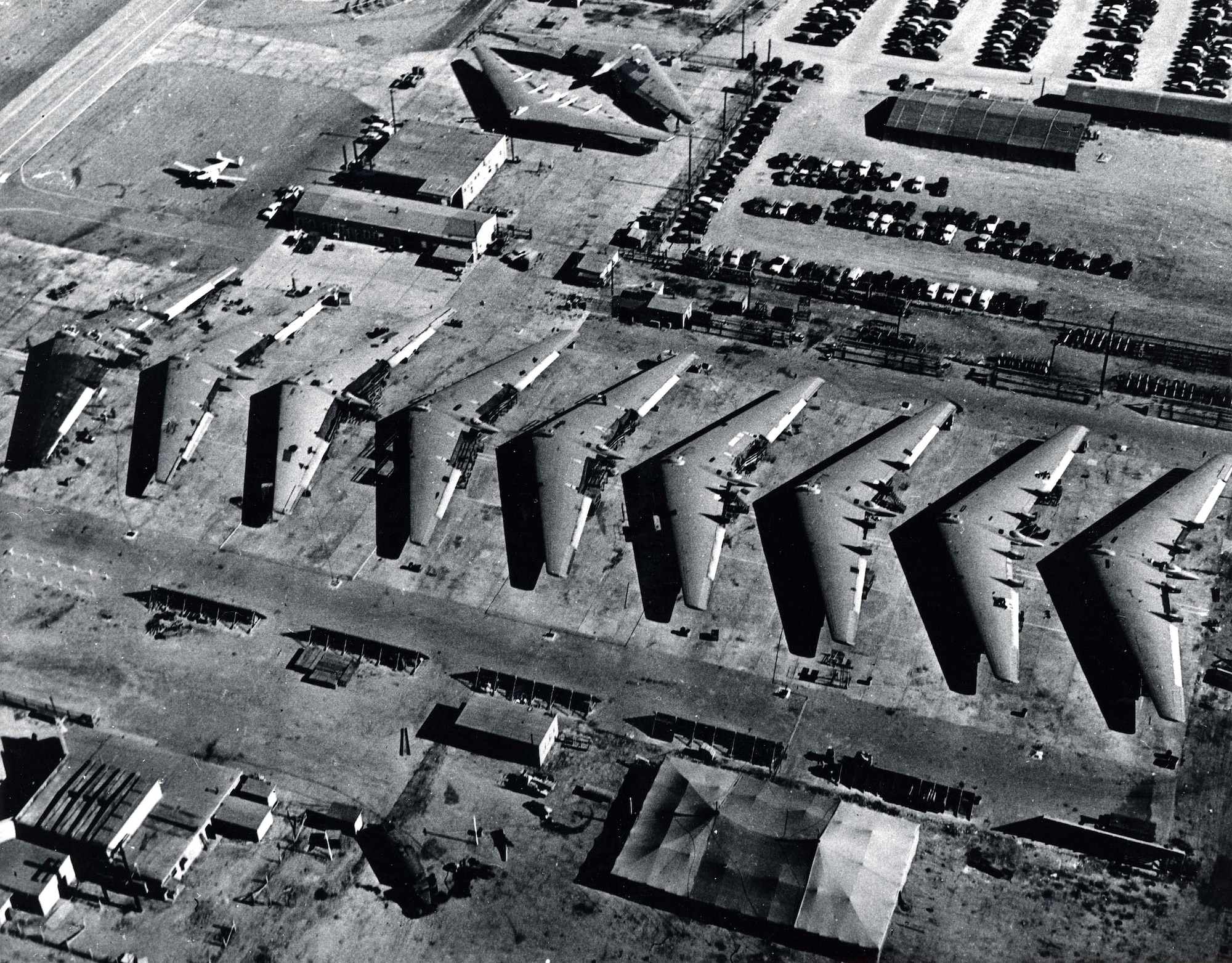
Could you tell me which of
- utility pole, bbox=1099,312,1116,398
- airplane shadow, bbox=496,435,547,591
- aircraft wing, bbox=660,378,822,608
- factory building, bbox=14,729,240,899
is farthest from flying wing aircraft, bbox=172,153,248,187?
utility pole, bbox=1099,312,1116,398

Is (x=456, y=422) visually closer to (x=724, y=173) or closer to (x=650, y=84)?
(x=724, y=173)

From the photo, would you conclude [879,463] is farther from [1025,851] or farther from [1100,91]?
[1100,91]

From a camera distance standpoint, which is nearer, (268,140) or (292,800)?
(292,800)

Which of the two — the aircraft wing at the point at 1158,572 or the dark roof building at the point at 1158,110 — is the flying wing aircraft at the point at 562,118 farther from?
the aircraft wing at the point at 1158,572

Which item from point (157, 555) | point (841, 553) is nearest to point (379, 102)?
point (157, 555)

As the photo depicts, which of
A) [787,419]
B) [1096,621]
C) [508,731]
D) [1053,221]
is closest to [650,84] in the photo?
[1053,221]

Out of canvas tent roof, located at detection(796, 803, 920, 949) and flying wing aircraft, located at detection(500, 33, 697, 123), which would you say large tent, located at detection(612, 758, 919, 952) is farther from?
flying wing aircraft, located at detection(500, 33, 697, 123)
